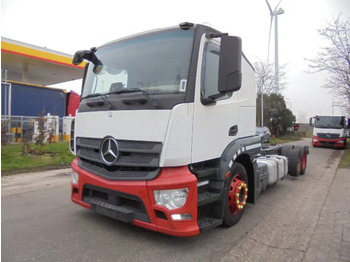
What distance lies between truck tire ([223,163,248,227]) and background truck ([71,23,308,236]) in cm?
1

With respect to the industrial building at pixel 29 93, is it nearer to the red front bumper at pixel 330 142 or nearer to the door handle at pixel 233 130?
the door handle at pixel 233 130

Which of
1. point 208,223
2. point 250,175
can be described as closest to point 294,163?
point 250,175

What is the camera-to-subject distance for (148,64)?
3629 mm

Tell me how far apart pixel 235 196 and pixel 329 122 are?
1971 cm

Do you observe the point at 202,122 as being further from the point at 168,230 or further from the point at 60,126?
the point at 60,126

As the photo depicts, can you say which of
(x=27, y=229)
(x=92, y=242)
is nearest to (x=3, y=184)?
(x=27, y=229)

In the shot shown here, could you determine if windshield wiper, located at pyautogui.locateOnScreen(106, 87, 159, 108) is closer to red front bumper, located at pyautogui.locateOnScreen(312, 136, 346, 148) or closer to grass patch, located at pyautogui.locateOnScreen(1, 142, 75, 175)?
grass patch, located at pyautogui.locateOnScreen(1, 142, 75, 175)

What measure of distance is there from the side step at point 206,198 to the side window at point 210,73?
1220 millimetres

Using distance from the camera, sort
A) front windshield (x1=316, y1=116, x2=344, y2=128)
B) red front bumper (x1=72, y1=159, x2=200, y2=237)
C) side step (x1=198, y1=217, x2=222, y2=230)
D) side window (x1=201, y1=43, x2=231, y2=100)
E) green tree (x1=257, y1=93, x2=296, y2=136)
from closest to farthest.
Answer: red front bumper (x1=72, y1=159, x2=200, y2=237), side step (x1=198, y1=217, x2=222, y2=230), side window (x1=201, y1=43, x2=231, y2=100), front windshield (x1=316, y1=116, x2=344, y2=128), green tree (x1=257, y1=93, x2=296, y2=136)

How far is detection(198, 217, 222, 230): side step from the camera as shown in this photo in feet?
11.1

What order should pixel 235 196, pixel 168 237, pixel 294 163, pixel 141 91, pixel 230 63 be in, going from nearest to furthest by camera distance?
1. pixel 230 63
2. pixel 141 91
3. pixel 168 237
4. pixel 235 196
5. pixel 294 163

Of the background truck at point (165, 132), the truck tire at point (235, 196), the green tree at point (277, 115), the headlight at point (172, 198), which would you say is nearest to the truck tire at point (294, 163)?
the truck tire at point (235, 196)

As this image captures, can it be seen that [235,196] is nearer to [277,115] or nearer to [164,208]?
[164,208]

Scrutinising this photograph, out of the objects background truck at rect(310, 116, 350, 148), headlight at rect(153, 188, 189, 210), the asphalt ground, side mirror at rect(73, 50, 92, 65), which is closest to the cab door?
headlight at rect(153, 188, 189, 210)
